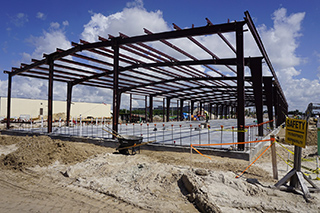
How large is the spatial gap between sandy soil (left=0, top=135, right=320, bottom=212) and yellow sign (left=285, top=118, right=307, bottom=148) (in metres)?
1.48

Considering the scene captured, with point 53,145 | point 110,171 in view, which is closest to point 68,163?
point 53,145

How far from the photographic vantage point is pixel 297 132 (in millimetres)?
6145

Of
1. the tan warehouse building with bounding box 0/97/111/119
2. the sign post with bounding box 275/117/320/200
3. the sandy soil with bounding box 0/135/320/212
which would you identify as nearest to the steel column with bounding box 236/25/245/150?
the sandy soil with bounding box 0/135/320/212

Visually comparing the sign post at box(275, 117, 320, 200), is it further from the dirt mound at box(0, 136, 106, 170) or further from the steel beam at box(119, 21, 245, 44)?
the dirt mound at box(0, 136, 106, 170)

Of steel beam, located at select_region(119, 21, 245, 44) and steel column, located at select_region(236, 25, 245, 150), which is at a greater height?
steel beam, located at select_region(119, 21, 245, 44)

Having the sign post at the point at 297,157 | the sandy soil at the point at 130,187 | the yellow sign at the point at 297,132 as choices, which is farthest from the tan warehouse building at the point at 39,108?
the sign post at the point at 297,157

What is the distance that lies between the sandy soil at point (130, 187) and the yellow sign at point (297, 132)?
148 centimetres

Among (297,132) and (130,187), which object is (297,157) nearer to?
(297,132)

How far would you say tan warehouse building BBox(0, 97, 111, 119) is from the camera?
4466 cm

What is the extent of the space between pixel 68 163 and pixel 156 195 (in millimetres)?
5455

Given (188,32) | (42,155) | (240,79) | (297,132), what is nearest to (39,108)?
(42,155)

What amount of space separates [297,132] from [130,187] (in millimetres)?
5451

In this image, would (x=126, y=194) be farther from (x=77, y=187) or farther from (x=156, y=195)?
(x=77, y=187)

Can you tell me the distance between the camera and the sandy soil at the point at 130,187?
5355 mm
